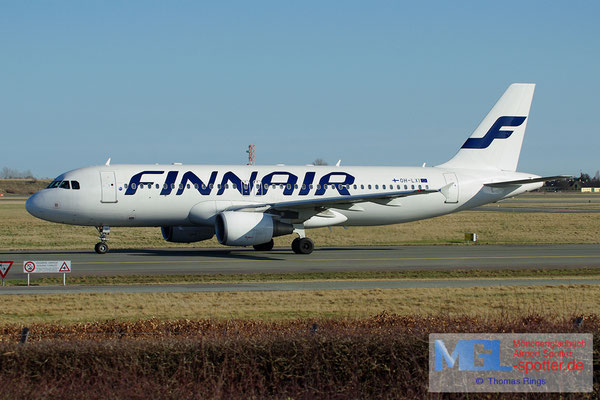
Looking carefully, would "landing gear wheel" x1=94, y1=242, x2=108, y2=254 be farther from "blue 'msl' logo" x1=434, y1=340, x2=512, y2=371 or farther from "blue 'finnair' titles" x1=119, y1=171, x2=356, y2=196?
"blue 'msl' logo" x1=434, y1=340, x2=512, y2=371

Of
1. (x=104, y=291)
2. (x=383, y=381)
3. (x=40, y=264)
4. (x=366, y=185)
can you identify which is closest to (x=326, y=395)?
(x=383, y=381)

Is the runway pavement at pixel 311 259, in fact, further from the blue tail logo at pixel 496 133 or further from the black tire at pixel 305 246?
the blue tail logo at pixel 496 133

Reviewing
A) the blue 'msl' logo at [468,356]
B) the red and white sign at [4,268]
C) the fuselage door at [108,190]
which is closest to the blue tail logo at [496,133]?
the fuselage door at [108,190]

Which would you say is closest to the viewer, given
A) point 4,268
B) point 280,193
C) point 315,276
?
point 4,268

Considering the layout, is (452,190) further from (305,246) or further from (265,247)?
(265,247)

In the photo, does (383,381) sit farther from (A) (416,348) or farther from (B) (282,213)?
(B) (282,213)

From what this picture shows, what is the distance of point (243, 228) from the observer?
34781mm

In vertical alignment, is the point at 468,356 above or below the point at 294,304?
above

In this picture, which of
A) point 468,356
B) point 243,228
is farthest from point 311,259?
point 468,356

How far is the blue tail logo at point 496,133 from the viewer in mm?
43562

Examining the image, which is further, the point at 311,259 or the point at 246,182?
the point at 246,182

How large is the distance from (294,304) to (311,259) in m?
14.1

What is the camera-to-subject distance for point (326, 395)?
→ 10812 millimetres

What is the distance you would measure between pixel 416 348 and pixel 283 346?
2049 millimetres
